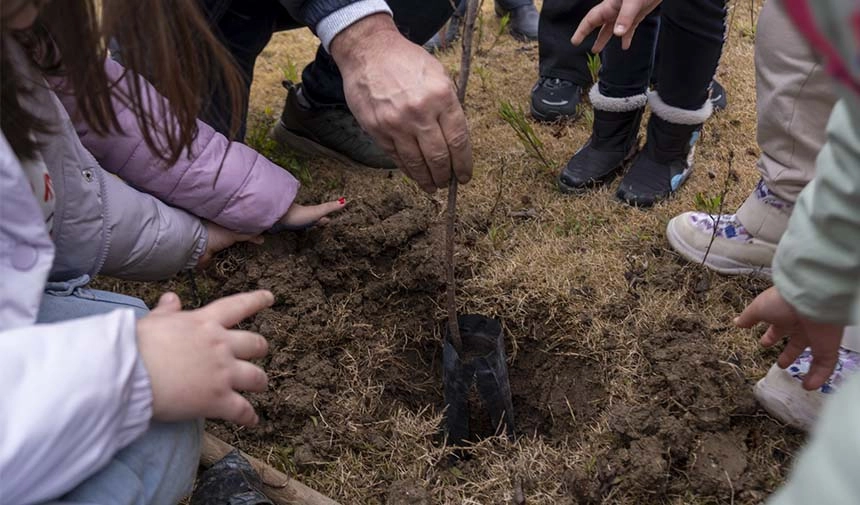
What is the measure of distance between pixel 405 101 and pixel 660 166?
136 centimetres

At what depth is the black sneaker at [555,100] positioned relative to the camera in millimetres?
3055

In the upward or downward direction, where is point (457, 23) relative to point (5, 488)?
downward

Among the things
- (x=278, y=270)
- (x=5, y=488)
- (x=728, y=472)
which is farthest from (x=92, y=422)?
(x=728, y=472)

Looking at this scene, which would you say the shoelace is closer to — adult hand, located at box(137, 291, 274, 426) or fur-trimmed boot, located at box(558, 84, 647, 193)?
fur-trimmed boot, located at box(558, 84, 647, 193)

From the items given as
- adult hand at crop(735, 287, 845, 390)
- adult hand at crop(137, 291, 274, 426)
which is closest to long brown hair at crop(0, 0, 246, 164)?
adult hand at crop(137, 291, 274, 426)

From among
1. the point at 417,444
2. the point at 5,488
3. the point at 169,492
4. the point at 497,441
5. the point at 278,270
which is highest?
the point at 5,488

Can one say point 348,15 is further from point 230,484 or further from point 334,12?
point 230,484

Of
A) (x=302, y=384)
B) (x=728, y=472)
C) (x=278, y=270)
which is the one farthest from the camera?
(x=278, y=270)

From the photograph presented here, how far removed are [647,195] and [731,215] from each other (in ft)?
1.00

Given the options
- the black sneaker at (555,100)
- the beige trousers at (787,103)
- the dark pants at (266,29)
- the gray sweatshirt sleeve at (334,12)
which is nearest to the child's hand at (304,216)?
the dark pants at (266,29)

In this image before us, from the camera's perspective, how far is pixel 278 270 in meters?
2.20

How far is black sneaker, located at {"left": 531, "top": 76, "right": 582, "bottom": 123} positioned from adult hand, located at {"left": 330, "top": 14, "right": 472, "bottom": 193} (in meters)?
1.48

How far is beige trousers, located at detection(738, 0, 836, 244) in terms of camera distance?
1816mm

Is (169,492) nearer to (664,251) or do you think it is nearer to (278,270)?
(278,270)
